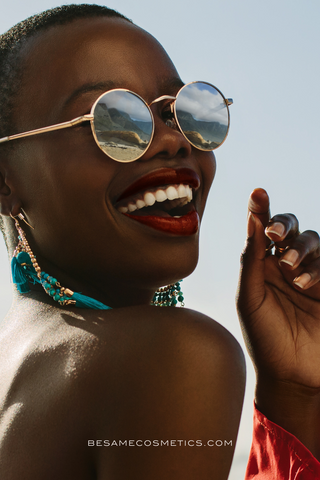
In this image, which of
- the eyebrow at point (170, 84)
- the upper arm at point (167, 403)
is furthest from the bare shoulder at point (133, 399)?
the eyebrow at point (170, 84)

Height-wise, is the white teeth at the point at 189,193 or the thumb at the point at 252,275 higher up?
the white teeth at the point at 189,193

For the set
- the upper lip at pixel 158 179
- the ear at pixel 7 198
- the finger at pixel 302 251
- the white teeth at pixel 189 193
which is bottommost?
the finger at pixel 302 251

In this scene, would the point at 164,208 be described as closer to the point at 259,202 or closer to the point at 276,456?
the point at 259,202

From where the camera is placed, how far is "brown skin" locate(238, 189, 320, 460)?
2.36 m

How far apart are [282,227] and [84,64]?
1.08m

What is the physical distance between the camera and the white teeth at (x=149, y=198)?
1984 mm

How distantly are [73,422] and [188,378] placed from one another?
15.3 inches

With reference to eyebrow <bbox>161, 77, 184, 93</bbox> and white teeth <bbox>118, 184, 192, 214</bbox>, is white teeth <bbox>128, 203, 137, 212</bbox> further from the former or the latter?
eyebrow <bbox>161, 77, 184, 93</bbox>

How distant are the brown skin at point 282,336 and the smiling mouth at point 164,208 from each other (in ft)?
1.24

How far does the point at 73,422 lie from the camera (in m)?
1.59

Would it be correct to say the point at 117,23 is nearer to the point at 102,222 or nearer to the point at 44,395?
the point at 102,222

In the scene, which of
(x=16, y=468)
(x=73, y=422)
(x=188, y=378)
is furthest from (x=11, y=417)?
(x=188, y=378)

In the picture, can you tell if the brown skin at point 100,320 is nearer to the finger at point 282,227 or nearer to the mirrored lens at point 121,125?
the mirrored lens at point 121,125

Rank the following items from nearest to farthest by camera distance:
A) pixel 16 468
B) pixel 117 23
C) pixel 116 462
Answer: pixel 116 462, pixel 16 468, pixel 117 23
